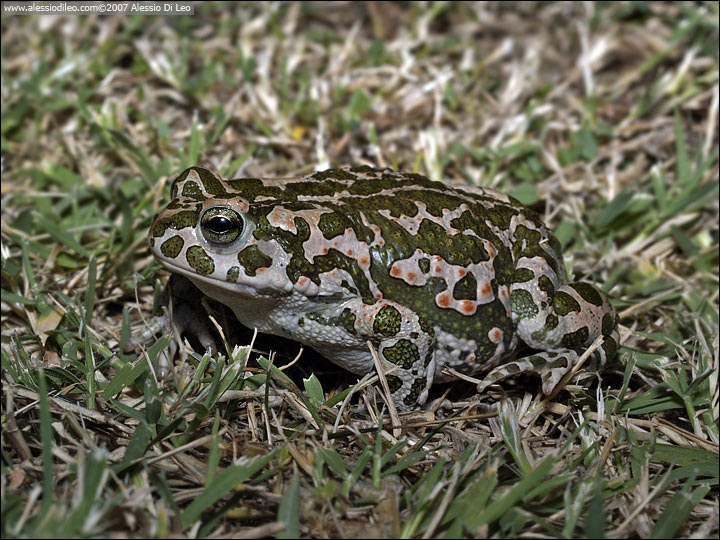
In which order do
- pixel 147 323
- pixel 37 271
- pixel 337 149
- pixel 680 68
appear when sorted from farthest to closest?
Result: pixel 680 68 < pixel 337 149 < pixel 37 271 < pixel 147 323

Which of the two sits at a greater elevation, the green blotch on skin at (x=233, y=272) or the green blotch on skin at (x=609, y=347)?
the green blotch on skin at (x=233, y=272)

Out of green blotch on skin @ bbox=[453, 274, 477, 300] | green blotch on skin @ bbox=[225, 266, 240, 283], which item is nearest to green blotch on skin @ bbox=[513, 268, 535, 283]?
green blotch on skin @ bbox=[453, 274, 477, 300]

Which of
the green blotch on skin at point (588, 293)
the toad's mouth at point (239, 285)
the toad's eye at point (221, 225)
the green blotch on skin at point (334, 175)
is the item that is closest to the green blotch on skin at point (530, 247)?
the green blotch on skin at point (588, 293)

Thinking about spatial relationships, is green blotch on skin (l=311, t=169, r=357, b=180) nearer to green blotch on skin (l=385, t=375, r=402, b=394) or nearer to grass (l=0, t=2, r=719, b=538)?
grass (l=0, t=2, r=719, b=538)

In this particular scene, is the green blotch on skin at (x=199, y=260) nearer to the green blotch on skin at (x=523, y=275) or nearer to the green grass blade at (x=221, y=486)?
the green grass blade at (x=221, y=486)

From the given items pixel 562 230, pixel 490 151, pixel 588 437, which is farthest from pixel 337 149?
pixel 588 437

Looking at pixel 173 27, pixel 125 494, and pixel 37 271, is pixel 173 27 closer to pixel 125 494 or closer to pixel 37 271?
pixel 37 271

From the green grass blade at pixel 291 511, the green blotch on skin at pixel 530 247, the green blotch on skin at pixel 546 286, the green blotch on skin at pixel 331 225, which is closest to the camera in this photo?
the green grass blade at pixel 291 511
